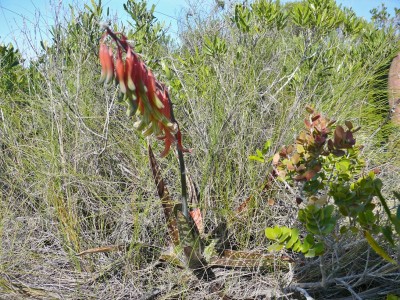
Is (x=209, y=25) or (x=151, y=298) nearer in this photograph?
(x=151, y=298)

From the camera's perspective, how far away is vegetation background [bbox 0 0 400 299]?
1744 millimetres

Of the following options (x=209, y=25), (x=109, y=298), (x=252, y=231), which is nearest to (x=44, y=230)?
(x=109, y=298)

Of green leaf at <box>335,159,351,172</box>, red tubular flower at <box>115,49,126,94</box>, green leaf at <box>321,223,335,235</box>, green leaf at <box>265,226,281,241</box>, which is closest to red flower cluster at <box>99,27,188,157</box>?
red tubular flower at <box>115,49,126,94</box>

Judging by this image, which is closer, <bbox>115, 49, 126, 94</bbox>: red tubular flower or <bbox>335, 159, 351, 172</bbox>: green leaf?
<bbox>115, 49, 126, 94</bbox>: red tubular flower

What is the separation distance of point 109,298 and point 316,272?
30.5 inches

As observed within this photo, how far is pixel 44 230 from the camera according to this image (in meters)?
2.22

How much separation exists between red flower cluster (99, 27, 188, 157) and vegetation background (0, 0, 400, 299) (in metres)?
0.11

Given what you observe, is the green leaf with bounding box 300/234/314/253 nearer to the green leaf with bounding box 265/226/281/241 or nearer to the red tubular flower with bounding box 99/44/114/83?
the green leaf with bounding box 265/226/281/241

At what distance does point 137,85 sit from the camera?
123 centimetres

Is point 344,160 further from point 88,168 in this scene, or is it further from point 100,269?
point 88,168

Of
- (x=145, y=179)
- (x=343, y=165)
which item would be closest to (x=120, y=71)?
(x=343, y=165)

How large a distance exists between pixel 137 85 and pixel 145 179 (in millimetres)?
950

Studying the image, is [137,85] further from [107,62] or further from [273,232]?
[273,232]

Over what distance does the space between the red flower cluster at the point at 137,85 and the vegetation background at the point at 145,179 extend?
0.11 meters
